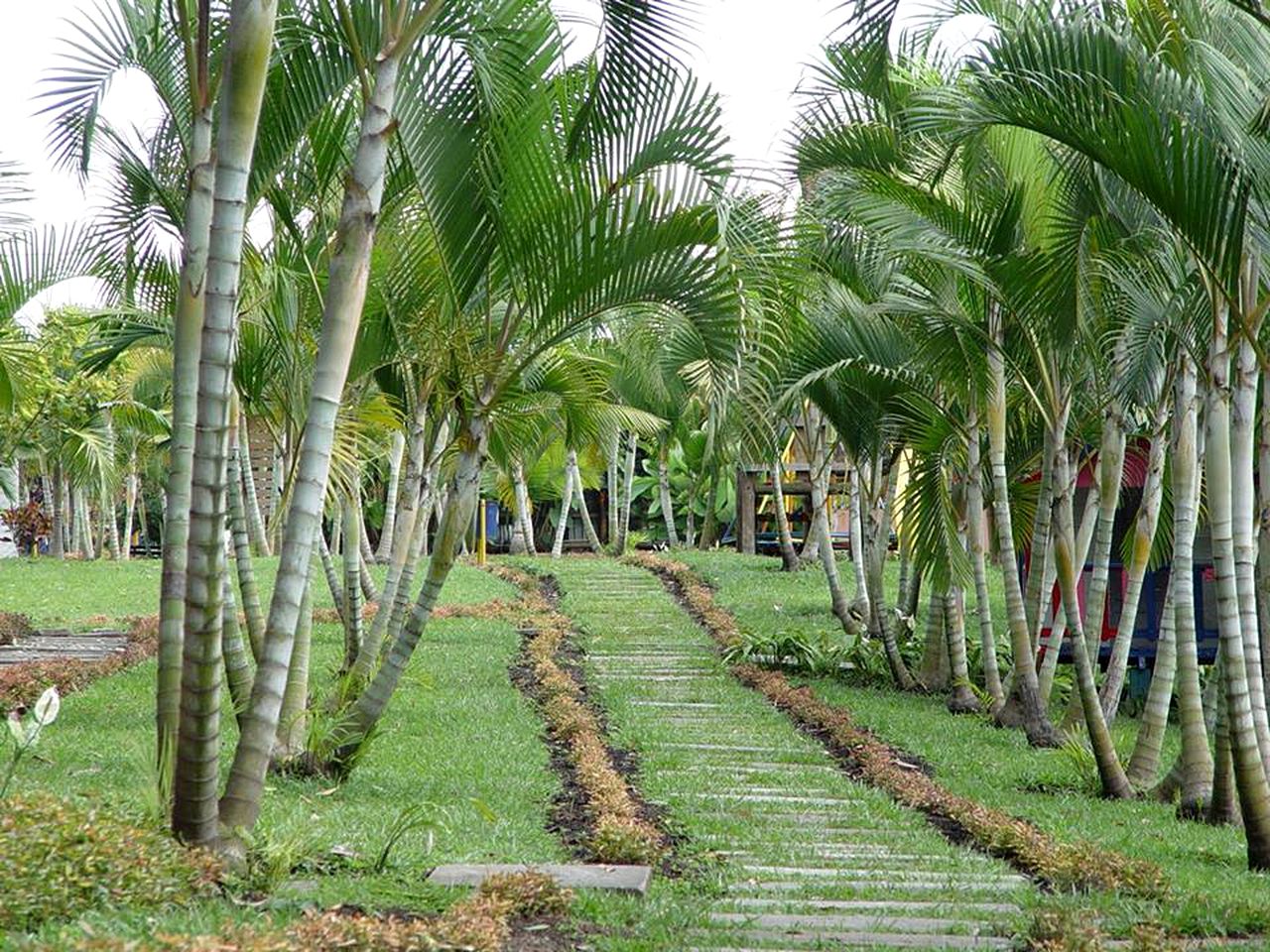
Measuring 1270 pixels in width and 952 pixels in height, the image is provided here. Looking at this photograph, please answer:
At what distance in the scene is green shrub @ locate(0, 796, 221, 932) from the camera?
4.12 meters

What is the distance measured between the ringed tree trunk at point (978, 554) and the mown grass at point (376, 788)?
129 inches

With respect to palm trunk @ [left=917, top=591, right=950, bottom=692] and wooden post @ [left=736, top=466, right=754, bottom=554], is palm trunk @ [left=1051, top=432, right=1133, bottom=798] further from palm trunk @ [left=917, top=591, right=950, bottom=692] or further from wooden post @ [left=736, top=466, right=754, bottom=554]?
wooden post @ [left=736, top=466, right=754, bottom=554]

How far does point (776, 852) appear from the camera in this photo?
264 inches

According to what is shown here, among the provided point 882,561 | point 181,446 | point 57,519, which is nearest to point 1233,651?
point 181,446

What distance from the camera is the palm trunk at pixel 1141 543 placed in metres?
8.98

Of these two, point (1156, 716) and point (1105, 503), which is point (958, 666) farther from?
point (1156, 716)

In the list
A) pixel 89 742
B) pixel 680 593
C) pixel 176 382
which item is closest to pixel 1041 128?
pixel 176 382

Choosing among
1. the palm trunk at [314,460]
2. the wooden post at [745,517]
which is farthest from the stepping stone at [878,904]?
the wooden post at [745,517]

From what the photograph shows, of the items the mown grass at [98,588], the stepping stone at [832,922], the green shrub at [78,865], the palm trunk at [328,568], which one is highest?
the palm trunk at [328,568]

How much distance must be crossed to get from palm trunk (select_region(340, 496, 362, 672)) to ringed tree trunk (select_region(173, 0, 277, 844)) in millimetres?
4756

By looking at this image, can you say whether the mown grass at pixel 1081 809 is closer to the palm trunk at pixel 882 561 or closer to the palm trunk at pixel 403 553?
the palm trunk at pixel 882 561

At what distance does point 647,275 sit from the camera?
7.02 meters

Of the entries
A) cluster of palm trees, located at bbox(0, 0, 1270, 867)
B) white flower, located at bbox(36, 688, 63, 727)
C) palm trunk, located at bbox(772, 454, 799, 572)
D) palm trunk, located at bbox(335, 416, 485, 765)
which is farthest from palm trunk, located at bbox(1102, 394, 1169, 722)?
palm trunk, located at bbox(772, 454, 799, 572)

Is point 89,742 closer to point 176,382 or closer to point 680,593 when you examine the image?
point 176,382
